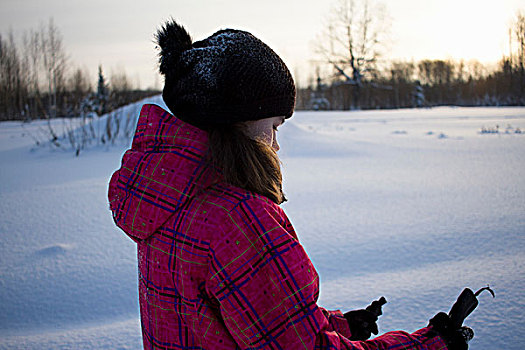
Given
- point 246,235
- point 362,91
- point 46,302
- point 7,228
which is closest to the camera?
point 246,235

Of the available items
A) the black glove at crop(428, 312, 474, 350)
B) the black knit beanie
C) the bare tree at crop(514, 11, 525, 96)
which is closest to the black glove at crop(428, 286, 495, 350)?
the black glove at crop(428, 312, 474, 350)

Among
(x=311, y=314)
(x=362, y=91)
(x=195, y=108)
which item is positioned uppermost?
(x=362, y=91)

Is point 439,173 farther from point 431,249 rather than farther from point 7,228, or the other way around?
point 7,228

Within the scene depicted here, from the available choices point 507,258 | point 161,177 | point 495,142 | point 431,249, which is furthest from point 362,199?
point 495,142

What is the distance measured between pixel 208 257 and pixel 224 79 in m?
0.33


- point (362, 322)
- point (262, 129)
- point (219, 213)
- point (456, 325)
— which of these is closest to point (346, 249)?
point (362, 322)

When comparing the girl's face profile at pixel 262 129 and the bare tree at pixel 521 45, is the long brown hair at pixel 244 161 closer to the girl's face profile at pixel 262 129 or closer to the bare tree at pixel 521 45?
the girl's face profile at pixel 262 129

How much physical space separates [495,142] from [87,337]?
699 cm

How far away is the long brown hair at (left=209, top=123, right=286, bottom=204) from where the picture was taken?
2.24 ft

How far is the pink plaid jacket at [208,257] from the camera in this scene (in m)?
0.62

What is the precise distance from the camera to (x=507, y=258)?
2066mm

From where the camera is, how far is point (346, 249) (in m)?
2.35

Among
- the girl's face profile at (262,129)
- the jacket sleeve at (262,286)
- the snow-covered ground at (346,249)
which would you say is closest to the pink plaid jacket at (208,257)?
the jacket sleeve at (262,286)

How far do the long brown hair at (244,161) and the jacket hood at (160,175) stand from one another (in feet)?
0.09
